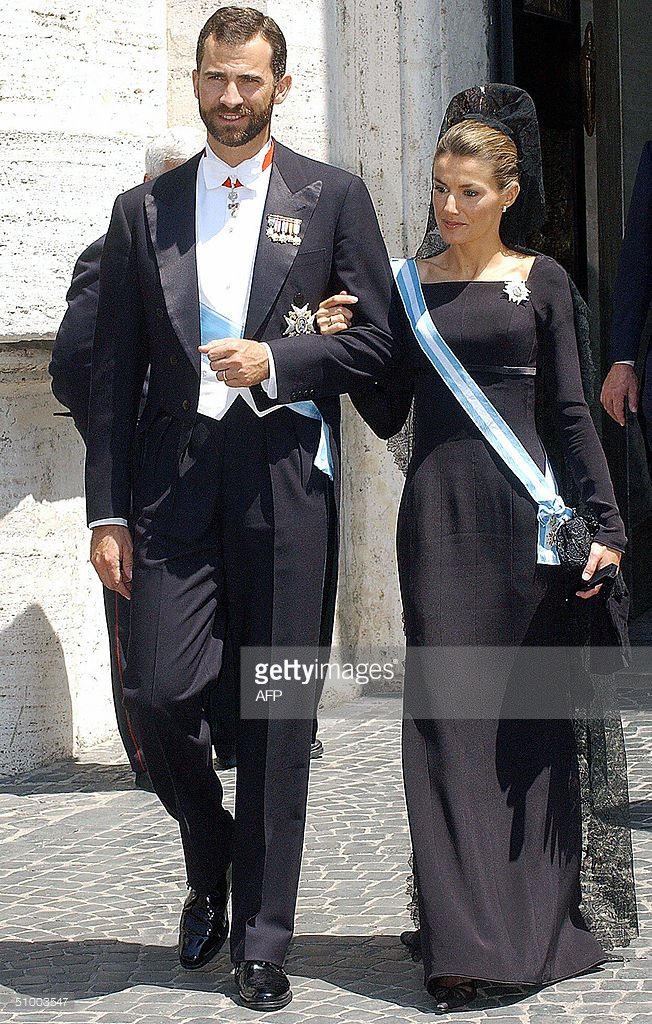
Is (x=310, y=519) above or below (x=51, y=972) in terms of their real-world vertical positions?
above

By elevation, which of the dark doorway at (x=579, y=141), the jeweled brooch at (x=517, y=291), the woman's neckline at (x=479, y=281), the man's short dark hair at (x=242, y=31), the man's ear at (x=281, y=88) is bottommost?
the jeweled brooch at (x=517, y=291)

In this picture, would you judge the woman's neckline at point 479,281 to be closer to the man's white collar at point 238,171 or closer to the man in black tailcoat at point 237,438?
the man in black tailcoat at point 237,438

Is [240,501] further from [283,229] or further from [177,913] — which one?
[177,913]

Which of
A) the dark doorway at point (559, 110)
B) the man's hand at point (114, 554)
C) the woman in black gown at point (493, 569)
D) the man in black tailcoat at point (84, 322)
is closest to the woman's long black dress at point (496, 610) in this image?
the woman in black gown at point (493, 569)

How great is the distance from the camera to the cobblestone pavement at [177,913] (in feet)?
12.3

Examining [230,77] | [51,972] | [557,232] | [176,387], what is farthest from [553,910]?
[557,232]

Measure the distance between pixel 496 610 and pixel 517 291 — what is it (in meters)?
0.70

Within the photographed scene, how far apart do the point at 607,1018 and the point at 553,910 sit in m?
0.31

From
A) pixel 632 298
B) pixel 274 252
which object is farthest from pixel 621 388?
pixel 274 252

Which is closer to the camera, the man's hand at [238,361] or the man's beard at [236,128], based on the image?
the man's hand at [238,361]

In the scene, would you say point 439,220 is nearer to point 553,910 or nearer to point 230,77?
point 230,77

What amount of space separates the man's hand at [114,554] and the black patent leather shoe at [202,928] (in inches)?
28.1

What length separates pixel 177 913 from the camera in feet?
14.6

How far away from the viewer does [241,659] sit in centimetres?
388
